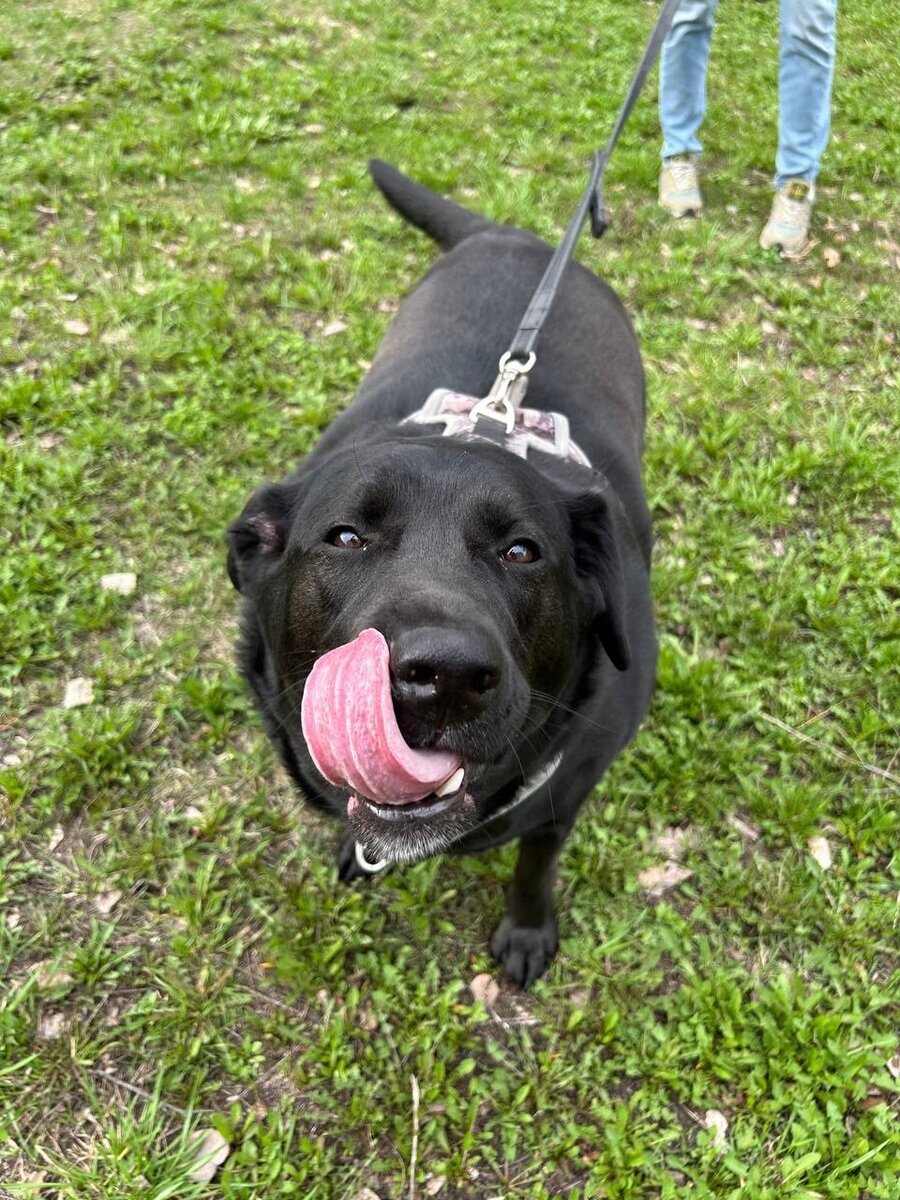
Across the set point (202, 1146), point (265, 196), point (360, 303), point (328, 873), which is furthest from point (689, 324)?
point (202, 1146)

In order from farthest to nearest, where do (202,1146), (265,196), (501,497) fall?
(265,196), (202,1146), (501,497)

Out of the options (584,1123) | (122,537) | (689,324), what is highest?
(689,324)

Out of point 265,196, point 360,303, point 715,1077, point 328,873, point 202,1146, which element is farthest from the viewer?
point 265,196

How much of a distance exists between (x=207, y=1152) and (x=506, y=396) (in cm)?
205

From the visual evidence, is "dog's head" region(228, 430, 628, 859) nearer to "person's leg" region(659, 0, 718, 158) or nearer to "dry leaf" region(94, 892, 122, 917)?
"dry leaf" region(94, 892, 122, 917)

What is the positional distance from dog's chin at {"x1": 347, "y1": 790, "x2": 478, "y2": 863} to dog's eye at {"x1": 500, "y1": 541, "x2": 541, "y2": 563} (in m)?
0.49

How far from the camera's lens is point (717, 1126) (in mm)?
2260

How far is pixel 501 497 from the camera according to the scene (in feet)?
5.92

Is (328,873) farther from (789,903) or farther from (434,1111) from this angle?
(789,903)

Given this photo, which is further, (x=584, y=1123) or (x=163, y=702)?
(x=163, y=702)

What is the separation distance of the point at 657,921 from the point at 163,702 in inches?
68.4

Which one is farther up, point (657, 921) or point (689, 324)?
point (689, 324)

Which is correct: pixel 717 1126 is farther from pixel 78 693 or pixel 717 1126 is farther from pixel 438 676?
pixel 78 693

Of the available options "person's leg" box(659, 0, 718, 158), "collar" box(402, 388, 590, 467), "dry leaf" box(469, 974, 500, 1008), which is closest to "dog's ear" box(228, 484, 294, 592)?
"collar" box(402, 388, 590, 467)
